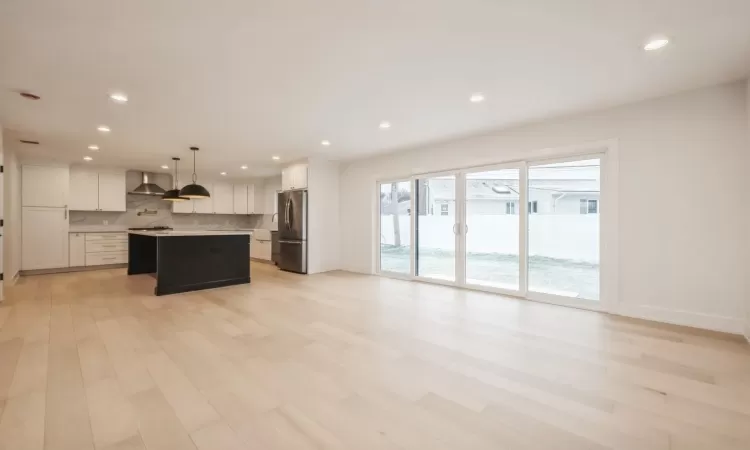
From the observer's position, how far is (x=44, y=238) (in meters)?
6.75

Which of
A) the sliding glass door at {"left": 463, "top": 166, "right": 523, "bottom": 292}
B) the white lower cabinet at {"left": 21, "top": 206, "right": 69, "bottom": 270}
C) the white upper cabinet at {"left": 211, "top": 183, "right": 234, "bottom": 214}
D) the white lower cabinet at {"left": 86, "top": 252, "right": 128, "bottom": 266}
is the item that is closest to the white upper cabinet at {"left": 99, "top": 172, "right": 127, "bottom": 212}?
the white lower cabinet at {"left": 21, "top": 206, "right": 69, "bottom": 270}

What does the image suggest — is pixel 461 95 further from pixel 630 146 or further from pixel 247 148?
pixel 247 148

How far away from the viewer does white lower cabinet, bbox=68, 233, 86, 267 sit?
7.12m

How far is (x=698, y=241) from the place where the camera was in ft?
11.0

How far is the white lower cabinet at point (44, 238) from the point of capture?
6543mm

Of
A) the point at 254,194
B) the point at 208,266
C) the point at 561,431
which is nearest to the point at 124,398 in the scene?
the point at 561,431

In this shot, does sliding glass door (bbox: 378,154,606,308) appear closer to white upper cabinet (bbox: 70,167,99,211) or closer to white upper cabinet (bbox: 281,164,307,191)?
white upper cabinet (bbox: 281,164,307,191)

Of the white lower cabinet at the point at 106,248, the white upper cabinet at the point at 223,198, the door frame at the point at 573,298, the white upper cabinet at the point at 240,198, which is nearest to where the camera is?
the door frame at the point at 573,298

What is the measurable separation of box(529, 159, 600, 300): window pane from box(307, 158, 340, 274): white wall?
4188mm

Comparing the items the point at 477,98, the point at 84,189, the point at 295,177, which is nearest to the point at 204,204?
the point at 84,189

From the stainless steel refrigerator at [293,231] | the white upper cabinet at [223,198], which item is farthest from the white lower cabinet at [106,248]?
the stainless steel refrigerator at [293,231]

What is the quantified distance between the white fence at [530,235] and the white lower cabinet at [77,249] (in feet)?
23.8

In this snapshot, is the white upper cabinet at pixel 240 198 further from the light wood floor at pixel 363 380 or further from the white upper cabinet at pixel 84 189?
the light wood floor at pixel 363 380

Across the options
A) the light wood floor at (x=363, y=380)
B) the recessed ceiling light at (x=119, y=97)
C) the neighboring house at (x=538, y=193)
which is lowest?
the light wood floor at (x=363, y=380)
